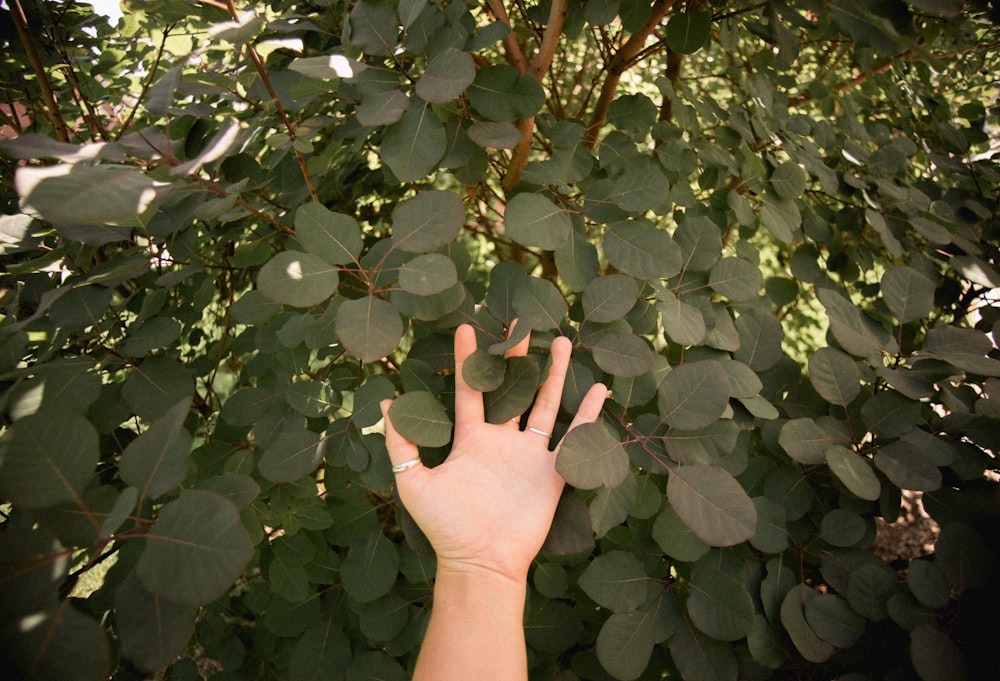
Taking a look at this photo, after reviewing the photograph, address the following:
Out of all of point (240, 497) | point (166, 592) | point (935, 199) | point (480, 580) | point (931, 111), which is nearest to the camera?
point (166, 592)

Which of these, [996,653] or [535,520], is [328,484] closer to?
[535,520]

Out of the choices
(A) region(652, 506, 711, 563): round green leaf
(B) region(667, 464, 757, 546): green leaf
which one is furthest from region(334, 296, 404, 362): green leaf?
(A) region(652, 506, 711, 563): round green leaf

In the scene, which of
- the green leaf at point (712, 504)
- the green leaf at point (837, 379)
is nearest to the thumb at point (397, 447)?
the green leaf at point (712, 504)

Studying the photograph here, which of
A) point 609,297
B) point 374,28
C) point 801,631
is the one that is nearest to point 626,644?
point 801,631

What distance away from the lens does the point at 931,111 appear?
6.04ft

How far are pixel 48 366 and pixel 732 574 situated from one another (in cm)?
136

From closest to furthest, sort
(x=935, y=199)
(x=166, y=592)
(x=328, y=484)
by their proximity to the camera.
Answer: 1. (x=166, y=592)
2. (x=328, y=484)
3. (x=935, y=199)

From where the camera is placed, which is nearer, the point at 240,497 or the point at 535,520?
the point at 240,497

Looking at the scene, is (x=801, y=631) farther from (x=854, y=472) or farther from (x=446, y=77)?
(x=446, y=77)

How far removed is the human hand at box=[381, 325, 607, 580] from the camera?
98 cm

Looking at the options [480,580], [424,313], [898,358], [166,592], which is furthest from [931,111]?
[166,592]

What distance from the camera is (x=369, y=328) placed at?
0.86 m

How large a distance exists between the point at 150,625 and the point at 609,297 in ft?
2.80

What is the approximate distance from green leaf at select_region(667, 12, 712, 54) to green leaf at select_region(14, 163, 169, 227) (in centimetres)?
109
